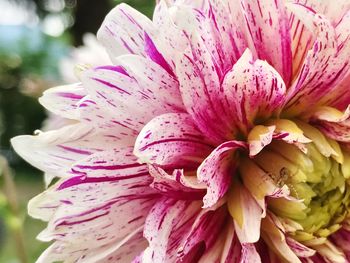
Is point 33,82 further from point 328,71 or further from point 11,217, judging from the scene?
point 328,71

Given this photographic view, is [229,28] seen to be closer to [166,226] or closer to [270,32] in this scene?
[270,32]

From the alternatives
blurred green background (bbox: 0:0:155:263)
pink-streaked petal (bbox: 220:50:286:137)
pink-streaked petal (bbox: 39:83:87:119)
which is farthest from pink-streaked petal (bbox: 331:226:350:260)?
blurred green background (bbox: 0:0:155:263)

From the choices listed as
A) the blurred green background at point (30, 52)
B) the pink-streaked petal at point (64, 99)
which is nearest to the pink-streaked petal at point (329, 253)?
the pink-streaked petal at point (64, 99)

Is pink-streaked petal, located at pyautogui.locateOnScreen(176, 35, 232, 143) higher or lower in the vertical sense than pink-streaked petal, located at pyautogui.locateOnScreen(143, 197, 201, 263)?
higher

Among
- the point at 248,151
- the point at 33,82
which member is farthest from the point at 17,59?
the point at 248,151

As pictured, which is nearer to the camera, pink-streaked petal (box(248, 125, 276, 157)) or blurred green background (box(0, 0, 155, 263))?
pink-streaked petal (box(248, 125, 276, 157))

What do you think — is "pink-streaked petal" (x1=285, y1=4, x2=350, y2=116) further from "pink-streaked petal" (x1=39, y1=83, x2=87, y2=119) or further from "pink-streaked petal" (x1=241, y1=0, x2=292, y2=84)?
"pink-streaked petal" (x1=39, y1=83, x2=87, y2=119)

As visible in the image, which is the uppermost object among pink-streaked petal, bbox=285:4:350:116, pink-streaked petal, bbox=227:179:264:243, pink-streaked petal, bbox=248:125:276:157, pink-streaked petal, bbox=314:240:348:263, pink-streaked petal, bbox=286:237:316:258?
pink-streaked petal, bbox=285:4:350:116
